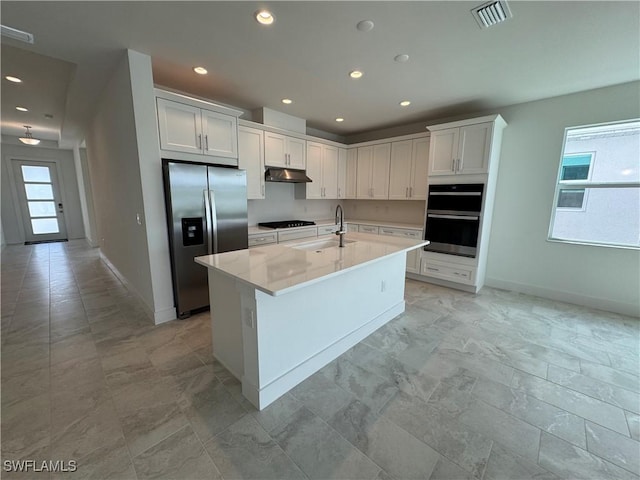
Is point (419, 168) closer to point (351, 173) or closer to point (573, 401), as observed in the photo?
point (351, 173)

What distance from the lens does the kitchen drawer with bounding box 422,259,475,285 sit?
3803mm

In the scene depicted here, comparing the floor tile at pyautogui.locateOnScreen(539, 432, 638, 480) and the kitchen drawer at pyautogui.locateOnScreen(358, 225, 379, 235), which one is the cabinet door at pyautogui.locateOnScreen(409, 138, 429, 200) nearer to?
the kitchen drawer at pyautogui.locateOnScreen(358, 225, 379, 235)

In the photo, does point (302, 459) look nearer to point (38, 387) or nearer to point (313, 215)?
point (38, 387)

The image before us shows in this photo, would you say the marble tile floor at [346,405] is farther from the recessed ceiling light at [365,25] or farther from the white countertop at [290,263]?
the recessed ceiling light at [365,25]

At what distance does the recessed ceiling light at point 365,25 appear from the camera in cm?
194

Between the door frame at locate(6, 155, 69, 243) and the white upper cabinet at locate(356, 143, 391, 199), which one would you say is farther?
the door frame at locate(6, 155, 69, 243)

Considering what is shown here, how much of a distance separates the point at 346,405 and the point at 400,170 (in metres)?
4.01

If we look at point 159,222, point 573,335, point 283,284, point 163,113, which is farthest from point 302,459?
point 163,113

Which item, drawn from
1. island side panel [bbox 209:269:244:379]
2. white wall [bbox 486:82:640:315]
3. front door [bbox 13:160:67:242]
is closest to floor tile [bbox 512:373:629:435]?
island side panel [bbox 209:269:244:379]

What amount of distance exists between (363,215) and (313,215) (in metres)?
1.16

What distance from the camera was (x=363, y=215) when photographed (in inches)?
226

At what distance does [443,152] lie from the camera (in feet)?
12.6

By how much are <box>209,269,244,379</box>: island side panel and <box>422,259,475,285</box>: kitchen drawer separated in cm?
336

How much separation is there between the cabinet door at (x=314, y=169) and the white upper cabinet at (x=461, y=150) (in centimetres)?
200
